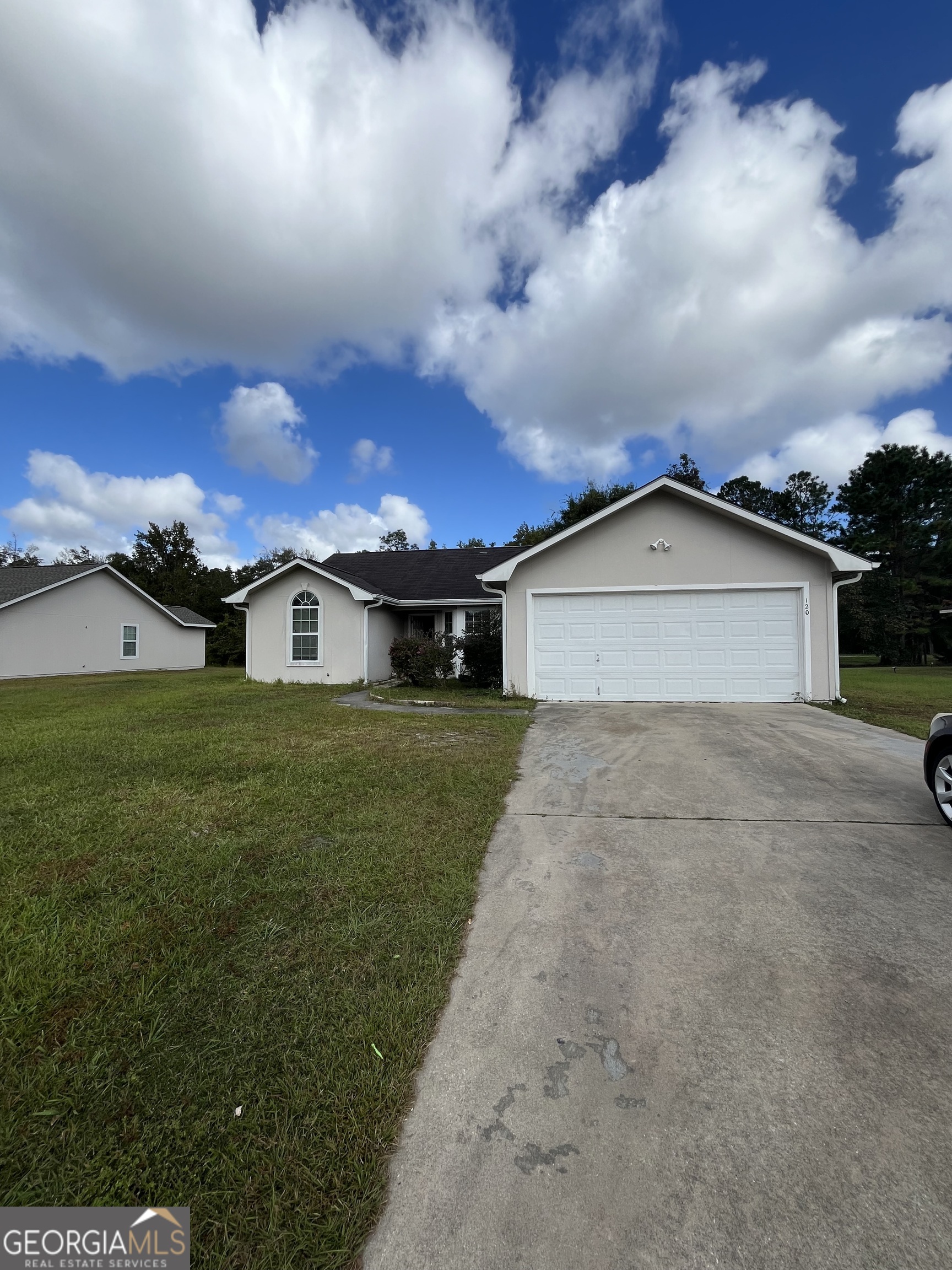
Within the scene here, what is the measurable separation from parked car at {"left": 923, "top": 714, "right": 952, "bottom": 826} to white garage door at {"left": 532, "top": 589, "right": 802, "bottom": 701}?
6453 millimetres

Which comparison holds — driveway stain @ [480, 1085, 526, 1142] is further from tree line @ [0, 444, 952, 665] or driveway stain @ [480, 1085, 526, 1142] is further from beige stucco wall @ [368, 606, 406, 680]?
tree line @ [0, 444, 952, 665]

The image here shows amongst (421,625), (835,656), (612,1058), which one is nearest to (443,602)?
(421,625)

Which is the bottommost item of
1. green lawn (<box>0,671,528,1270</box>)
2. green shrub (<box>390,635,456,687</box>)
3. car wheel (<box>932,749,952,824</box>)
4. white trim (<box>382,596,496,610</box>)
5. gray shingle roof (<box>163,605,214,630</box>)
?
green lawn (<box>0,671,528,1270</box>)

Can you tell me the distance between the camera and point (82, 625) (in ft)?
72.8

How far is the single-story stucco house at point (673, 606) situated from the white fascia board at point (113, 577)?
758 inches

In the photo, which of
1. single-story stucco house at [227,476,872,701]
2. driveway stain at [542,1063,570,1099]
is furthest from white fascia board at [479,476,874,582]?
driveway stain at [542,1063,570,1099]

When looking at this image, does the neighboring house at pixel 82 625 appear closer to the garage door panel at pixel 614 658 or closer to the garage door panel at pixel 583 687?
the garage door panel at pixel 583 687

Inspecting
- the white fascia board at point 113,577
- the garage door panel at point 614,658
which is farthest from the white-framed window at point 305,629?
the white fascia board at point 113,577

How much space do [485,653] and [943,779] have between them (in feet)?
33.6

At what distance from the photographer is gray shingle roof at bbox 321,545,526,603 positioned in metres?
16.8

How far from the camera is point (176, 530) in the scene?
144 ft

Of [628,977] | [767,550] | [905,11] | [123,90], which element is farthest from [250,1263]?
[905,11]

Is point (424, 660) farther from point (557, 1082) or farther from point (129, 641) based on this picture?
point (129, 641)

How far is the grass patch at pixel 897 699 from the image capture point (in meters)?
9.03
